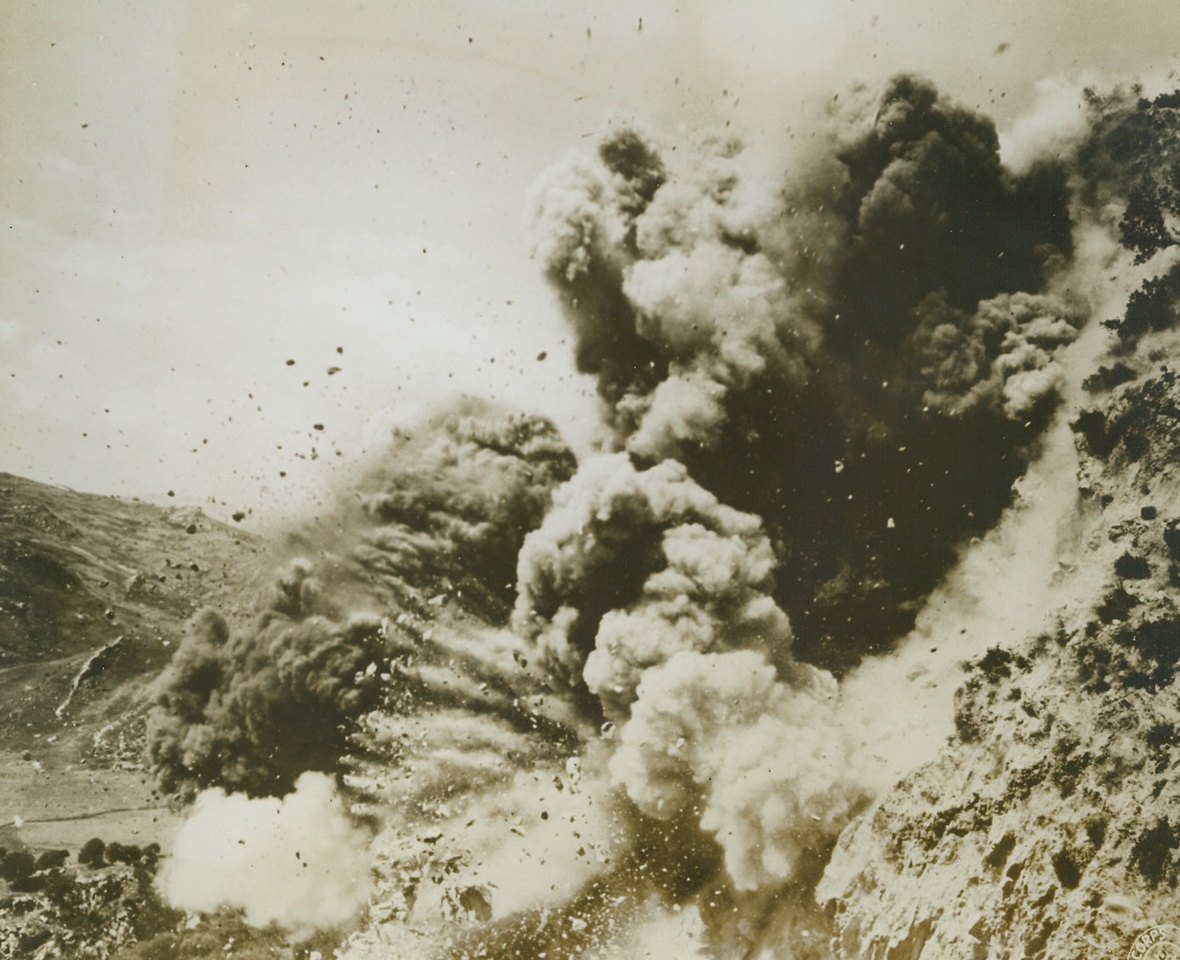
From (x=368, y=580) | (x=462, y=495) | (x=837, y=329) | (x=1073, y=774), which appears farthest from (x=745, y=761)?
(x=837, y=329)

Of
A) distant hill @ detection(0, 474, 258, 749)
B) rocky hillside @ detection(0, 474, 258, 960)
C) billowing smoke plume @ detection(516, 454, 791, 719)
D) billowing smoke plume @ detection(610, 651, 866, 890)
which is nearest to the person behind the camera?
billowing smoke plume @ detection(610, 651, 866, 890)

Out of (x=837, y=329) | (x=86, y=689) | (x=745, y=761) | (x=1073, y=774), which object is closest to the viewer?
(x=1073, y=774)

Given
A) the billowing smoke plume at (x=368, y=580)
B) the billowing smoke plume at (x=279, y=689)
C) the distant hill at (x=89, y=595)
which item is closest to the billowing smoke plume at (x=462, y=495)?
the billowing smoke plume at (x=368, y=580)

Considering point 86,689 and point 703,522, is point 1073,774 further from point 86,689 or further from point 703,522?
point 86,689

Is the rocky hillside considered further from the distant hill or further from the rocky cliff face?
the rocky cliff face

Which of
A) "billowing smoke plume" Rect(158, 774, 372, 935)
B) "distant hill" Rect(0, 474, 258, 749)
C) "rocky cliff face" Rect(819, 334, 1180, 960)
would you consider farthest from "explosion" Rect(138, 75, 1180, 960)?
"distant hill" Rect(0, 474, 258, 749)

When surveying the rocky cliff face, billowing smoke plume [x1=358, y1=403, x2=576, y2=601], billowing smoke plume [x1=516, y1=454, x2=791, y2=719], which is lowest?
the rocky cliff face

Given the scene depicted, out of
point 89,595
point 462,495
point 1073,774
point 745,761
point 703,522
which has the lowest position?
point 1073,774
